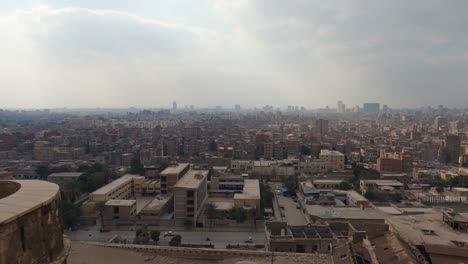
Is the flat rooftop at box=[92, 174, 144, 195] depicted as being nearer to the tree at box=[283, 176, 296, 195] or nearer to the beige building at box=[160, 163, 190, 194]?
the beige building at box=[160, 163, 190, 194]

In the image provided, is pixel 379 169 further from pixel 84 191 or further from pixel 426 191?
pixel 84 191

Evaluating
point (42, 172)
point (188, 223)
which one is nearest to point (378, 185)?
point (188, 223)

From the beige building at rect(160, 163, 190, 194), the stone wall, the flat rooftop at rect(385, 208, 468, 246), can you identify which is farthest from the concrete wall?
the beige building at rect(160, 163, 190, 194)

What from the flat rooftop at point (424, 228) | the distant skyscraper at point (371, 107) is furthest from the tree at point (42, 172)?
the distant skyscraper at point (371, 107)

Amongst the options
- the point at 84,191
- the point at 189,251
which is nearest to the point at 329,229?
the point at 189,251

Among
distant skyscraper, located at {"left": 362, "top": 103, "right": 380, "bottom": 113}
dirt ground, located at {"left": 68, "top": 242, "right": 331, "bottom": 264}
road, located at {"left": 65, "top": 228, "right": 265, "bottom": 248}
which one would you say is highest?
distant skyscraper, located at {"left": 362, "top": 103, "right": 380, "bottom": 113}

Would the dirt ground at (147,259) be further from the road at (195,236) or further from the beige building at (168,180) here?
the beige building at (168,180)
